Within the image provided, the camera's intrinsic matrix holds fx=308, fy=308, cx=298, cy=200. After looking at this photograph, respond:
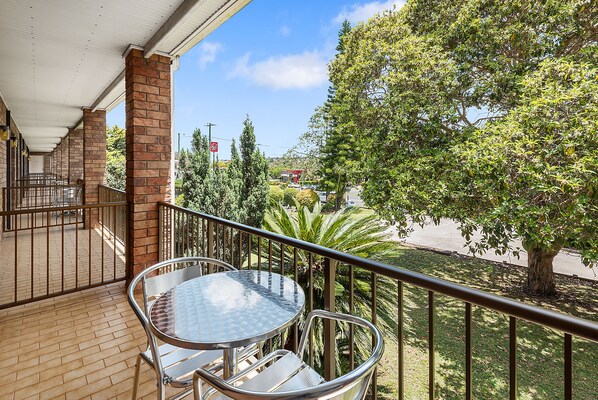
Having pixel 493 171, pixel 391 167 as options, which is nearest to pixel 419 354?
pixel 493 171

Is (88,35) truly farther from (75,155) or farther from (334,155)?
(334,155)

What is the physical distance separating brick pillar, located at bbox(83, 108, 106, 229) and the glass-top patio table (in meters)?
5.87

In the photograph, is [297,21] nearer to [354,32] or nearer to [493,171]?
[354,32]

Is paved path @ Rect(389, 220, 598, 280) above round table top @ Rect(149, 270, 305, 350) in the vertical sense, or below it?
below

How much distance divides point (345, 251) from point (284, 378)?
218 cm

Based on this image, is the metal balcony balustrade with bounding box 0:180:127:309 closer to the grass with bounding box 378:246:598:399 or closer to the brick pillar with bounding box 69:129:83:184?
the brick pillar with bounding box 69:129:83:184

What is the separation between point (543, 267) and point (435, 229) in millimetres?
7587

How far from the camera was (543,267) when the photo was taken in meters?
6.63

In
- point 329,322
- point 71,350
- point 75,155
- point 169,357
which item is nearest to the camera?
point 169,357

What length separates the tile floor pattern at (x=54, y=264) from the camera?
322 cm

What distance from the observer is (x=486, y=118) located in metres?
6.50

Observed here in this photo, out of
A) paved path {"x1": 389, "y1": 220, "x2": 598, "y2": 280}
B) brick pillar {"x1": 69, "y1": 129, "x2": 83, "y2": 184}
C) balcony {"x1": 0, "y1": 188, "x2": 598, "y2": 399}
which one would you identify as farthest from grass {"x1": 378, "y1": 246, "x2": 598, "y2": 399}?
brick pillar {"x1": 69, "y1": 129, "x2": 83, "y2": 184}

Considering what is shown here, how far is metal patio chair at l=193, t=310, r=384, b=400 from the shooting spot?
0.70 meters

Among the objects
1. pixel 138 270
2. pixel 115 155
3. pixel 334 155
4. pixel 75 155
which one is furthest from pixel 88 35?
pixel 115 155
